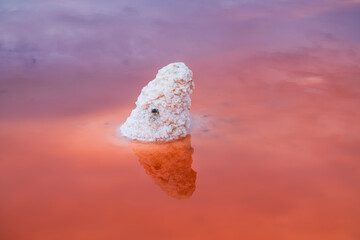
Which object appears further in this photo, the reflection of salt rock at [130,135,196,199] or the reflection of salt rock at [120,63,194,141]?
the reflection of salt rock at [120,63,194,141]

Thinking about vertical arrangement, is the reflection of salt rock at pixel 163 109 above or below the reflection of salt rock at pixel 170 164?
above

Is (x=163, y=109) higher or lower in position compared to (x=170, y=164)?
higher

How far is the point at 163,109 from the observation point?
9.27 feet

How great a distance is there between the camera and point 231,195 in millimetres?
2143

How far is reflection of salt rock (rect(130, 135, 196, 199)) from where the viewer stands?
2242 millimetres

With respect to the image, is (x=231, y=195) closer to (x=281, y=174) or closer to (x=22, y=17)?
(x=281, y=174)

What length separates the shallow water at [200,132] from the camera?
77.2 inches

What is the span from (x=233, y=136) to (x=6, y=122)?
207 centimetres

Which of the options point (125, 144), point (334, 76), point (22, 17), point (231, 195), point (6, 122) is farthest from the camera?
point (22, 17)

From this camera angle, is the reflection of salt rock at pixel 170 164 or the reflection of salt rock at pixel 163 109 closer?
the reflection of salt rock at pixel 170 164

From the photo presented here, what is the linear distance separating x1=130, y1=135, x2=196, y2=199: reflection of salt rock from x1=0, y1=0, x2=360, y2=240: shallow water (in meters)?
0.01

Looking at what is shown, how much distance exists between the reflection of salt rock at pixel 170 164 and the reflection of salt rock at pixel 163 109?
86mm

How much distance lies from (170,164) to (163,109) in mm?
524

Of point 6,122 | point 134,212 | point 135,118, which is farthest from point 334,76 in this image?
point 6,122
